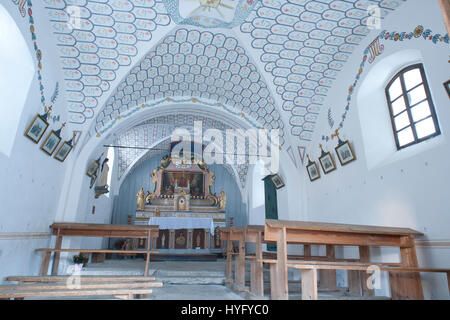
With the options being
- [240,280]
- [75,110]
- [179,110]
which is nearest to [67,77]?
[75,110]

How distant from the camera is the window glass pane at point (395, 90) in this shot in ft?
16.4

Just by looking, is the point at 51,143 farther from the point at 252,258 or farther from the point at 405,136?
the point at 405,136

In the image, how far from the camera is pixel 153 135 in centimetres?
1084

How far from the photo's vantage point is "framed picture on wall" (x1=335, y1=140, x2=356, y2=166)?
18.7ft

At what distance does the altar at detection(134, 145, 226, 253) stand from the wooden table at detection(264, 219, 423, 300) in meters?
5.64

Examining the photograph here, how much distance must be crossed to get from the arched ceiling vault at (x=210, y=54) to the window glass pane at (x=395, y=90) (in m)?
1.21

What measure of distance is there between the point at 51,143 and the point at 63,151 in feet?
1.74

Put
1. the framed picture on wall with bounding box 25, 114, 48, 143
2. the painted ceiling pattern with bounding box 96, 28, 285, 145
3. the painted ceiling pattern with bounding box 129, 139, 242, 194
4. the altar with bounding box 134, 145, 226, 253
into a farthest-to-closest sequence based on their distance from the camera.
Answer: the painted ceiling pattern with bounding box 129, 139, 242, 194
the altar with bounding box 134, 145, 226, 253
the painted ceiling pattern with bounding box 96, 28, 285, 145
the framed picture on wall with bounding box 25, 114, 48, 143

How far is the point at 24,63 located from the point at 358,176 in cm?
634

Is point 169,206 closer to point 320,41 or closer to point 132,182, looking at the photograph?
point 132,182

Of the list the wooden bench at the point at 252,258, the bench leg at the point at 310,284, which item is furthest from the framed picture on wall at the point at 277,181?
the bench leg at the point at 310,284

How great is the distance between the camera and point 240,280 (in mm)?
4727

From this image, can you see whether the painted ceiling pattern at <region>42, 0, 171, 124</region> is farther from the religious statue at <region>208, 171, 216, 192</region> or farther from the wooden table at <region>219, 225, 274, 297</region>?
the religious statue at <region>208, 171, 216, 192</region>

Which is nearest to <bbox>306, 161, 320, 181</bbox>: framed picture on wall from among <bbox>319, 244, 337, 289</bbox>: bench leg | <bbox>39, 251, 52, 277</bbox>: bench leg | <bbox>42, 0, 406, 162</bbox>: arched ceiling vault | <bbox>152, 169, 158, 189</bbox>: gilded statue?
<bbox>42, 0, 406, 162</bbox>: arched ceiling vault
